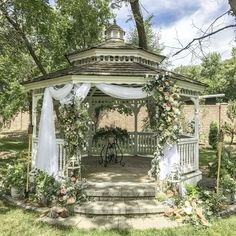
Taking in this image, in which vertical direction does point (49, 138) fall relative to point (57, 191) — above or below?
above

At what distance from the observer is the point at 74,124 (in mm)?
8445

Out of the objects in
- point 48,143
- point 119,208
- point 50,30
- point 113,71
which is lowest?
point 119,208

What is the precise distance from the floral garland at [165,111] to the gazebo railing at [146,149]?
123 cm

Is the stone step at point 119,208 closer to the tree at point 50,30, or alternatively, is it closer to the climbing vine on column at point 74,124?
the climbing vine on column at point 74,124

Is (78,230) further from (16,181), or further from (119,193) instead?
(16,181)

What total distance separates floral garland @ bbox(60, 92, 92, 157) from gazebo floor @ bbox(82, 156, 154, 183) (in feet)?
4.28

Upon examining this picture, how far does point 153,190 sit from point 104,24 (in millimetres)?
15007

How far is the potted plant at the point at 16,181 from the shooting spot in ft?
29.4

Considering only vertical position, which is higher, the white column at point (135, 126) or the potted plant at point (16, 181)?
the white column at point (135, 126)

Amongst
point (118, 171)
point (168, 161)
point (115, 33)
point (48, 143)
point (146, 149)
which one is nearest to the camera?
point (168, 161)

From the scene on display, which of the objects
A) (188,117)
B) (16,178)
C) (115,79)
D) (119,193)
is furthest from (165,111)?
(188,117)

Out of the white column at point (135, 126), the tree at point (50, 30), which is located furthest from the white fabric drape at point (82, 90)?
the tree at point (50, 30)

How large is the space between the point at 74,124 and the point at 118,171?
3072mm

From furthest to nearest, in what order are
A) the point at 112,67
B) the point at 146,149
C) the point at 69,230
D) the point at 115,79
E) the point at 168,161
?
the point at 146,149 → the point at 112,67 → the point at 115,79 → the point at 168,161 → the point at 69,230
